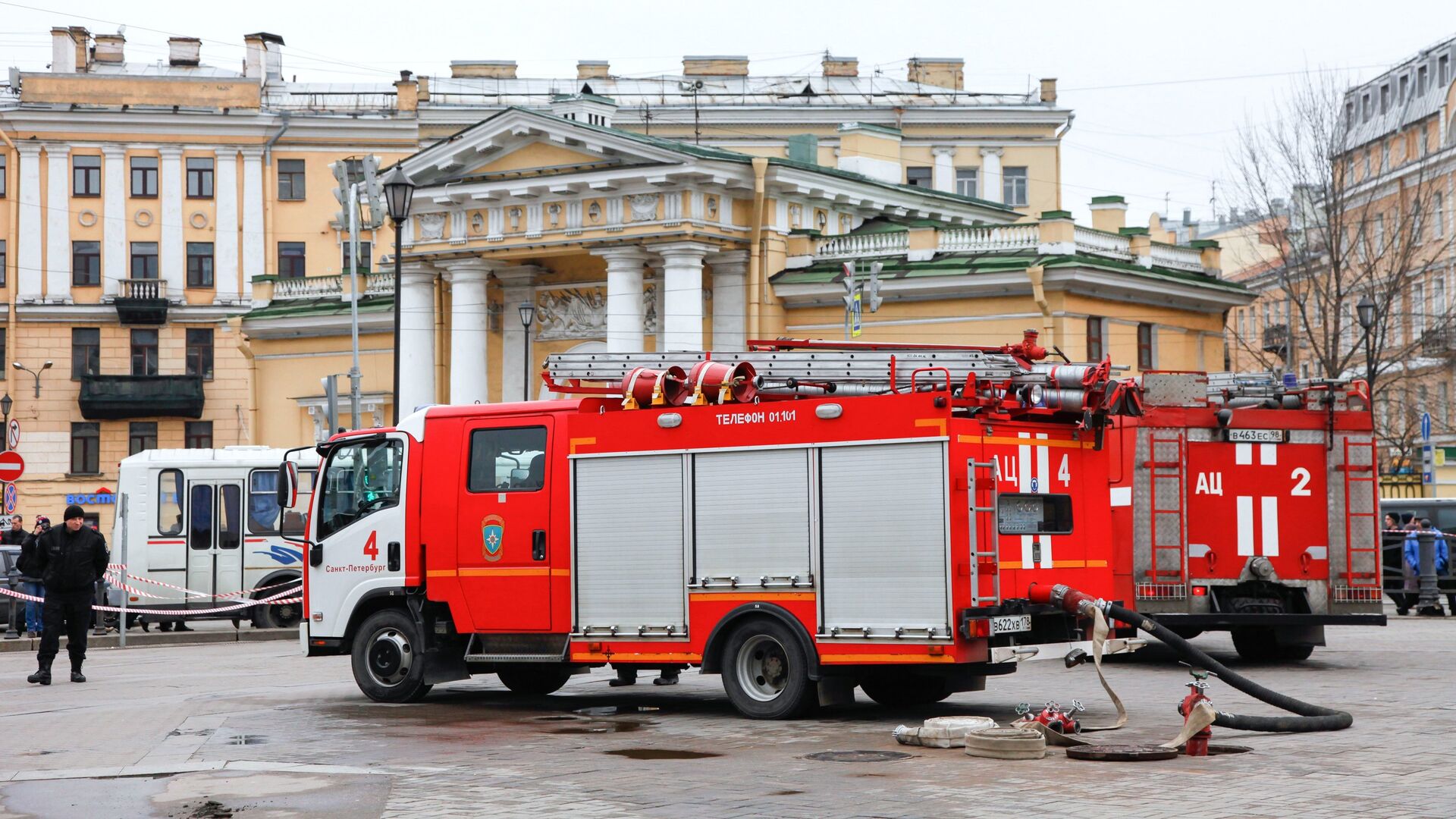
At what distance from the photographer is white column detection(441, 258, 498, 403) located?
4709 cm

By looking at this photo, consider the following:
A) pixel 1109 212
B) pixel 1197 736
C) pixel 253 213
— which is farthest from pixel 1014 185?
pixel 1197 736

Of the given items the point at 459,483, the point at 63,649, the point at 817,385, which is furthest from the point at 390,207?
the point at 817,385

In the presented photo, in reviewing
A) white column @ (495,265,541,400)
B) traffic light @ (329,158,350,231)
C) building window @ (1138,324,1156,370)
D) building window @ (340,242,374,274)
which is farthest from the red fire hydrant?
building window @ (340,242,374,274)

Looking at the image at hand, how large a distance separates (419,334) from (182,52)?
27.5 m

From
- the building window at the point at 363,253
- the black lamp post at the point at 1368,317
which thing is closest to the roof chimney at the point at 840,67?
the building window at the point at 363,253

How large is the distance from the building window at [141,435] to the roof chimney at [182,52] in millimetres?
13713

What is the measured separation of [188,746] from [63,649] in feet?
46.4

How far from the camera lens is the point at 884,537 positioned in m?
14.1

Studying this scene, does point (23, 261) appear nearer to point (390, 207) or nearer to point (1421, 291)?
point (390, 207)

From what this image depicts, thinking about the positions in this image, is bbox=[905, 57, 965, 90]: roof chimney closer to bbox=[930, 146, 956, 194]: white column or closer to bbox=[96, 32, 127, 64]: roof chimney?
bbox=[930, 146, 956, 194]: white column

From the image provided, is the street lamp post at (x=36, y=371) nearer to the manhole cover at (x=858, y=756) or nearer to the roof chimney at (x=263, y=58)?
the roof chimney at (x=263, y=58)

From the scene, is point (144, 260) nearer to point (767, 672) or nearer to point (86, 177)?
point (86, 177)

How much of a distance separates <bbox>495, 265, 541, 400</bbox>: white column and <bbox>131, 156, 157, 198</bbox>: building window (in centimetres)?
2489

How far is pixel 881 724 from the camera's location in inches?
570
